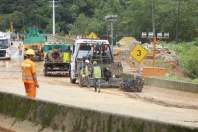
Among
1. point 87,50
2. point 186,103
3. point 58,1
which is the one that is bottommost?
point 186,103

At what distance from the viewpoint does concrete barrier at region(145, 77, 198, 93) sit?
3366 centimetres

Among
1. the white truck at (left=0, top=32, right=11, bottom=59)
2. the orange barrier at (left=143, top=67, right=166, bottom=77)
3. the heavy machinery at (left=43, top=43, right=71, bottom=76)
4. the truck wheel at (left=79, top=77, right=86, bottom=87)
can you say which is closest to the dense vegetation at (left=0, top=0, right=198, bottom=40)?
the white truck at (left=0, top=32, right=11, bottom=59)

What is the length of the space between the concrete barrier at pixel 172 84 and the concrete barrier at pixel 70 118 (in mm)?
22437

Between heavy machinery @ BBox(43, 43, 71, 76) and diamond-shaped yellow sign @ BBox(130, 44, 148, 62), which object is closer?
diamond-shaped yellow sign @ BBox(130, 44, 148, 62)

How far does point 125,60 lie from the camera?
58188mm

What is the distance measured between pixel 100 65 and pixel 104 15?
83699 mm

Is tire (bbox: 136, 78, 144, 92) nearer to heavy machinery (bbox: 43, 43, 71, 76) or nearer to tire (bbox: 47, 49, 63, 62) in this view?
heavy machinery (bbox: 43, 43, 71, 76)

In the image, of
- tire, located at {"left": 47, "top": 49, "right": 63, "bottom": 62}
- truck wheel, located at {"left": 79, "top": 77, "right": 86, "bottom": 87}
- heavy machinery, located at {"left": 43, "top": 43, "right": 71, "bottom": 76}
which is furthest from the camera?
tire, located at {"left": 47, "top": 49, "right": 63, "bottom": 62}

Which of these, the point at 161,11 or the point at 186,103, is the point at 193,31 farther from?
the point at 186,103

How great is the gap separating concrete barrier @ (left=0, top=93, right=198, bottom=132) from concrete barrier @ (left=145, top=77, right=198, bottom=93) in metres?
22.4

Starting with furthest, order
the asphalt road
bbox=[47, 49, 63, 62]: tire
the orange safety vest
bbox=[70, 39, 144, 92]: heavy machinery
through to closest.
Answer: bbox=[47, 49, 63, 62]: tire, bbox=[70, 39, 144, 92]: heavy machinery, the asphalt road, the orange safety vest

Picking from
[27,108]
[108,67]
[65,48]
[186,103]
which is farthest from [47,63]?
[27,108]

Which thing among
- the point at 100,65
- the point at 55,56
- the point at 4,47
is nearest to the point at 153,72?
the point at 100,65

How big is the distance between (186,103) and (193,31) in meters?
60.3
